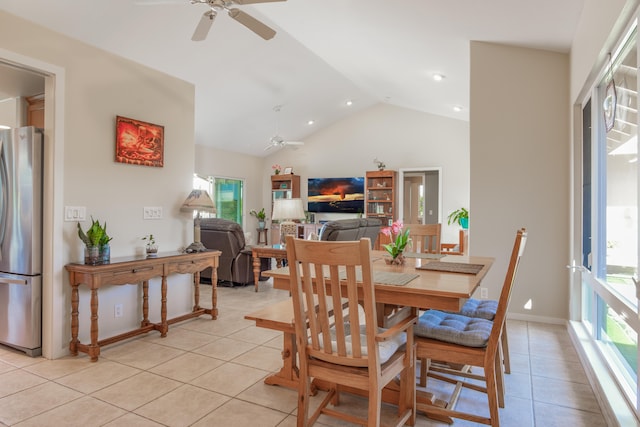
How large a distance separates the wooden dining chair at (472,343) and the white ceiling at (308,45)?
2348mm

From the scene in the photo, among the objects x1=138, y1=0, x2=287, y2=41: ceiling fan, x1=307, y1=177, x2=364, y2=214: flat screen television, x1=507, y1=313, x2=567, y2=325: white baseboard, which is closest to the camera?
x1=138, y1=0, x2=287, y2=41: ceiling fan

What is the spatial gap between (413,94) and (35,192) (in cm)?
568

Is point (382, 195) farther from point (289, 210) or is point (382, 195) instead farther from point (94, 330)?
point (94, 330)

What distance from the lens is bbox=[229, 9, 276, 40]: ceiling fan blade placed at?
283cm

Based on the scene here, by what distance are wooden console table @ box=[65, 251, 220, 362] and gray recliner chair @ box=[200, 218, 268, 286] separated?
4.69 feet

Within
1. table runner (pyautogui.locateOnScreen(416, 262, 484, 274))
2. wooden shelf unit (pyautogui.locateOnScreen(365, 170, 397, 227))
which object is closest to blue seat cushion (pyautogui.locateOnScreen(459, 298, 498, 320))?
table runner (pyautogui.locateOnScreen(416, 262, 484, 274))

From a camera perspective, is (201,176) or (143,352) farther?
(201,176)

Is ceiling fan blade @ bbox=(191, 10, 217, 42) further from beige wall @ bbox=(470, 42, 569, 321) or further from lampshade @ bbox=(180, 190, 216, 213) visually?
beige wall @ bbox=(470, 42, 569, 321)

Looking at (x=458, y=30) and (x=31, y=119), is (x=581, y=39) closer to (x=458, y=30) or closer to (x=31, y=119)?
(x=458, y=30)

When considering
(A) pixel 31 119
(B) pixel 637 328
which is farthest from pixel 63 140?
(B) pixel 637 328

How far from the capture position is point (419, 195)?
842 cm

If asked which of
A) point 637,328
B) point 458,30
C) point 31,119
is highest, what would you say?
point 458,30

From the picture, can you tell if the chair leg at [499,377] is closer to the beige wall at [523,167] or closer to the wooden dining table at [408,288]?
the wooden dining table at [408,288]

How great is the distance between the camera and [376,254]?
313cm
